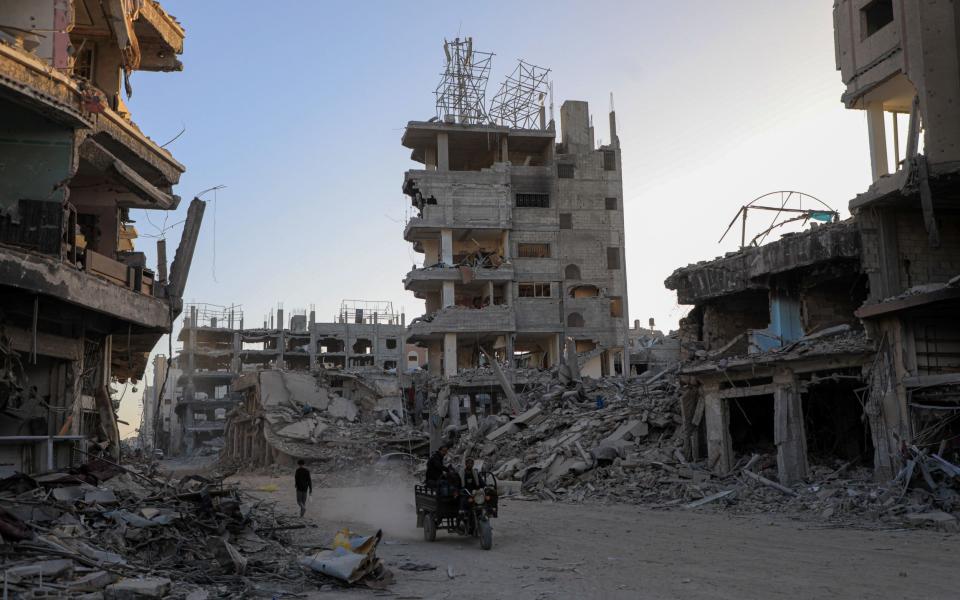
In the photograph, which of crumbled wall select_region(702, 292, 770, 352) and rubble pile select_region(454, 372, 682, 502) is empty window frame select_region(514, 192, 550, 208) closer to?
rubble pile select_region(454, 372, 682, 502)

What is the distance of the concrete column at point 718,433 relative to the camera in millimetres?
22344

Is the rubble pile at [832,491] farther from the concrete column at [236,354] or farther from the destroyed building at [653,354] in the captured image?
the concrete column at [236,354]

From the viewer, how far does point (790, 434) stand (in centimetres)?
2028

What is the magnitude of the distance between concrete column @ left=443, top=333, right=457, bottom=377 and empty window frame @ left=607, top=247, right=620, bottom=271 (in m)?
14.8

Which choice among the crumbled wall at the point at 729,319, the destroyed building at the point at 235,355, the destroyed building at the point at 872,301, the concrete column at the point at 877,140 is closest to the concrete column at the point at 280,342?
the destroyed building at the point at 235,355

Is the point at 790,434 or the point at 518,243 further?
the point at 518,243

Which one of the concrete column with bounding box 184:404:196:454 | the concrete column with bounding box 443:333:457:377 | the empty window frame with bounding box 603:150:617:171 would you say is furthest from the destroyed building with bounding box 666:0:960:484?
the concrete column with bounding box 184:404:196:454

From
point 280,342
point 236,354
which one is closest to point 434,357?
point 280,342

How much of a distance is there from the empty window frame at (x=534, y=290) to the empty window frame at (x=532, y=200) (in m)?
5.96

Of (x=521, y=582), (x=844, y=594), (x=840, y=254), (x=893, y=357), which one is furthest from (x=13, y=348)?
(x=840, y=254)

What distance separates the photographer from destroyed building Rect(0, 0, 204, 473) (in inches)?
561

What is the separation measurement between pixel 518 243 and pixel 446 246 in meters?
6.05

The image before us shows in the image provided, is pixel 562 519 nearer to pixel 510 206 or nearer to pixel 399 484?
pixel 399 484

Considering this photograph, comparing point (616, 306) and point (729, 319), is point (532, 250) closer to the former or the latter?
point (616, 306)
